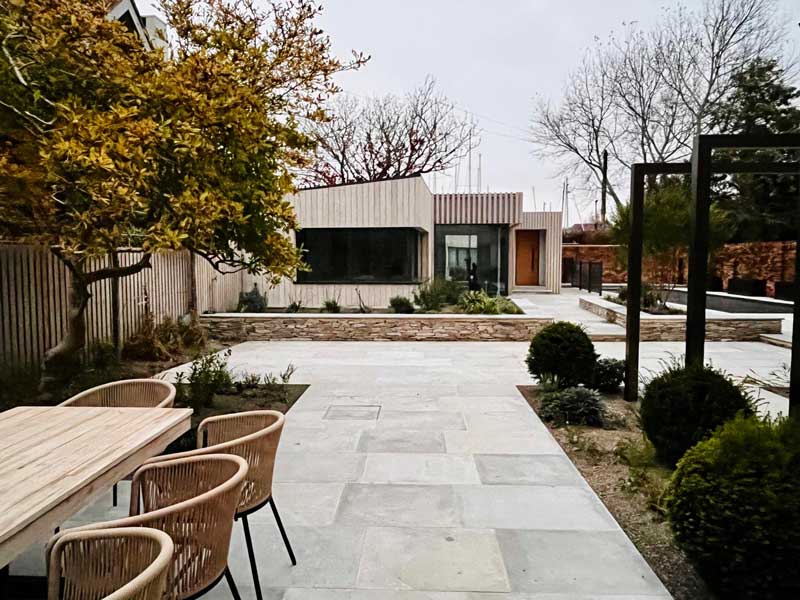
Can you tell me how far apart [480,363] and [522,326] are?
8.42 ft

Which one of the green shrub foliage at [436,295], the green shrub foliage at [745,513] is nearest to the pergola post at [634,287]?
the green shrub foliage at [745,513]

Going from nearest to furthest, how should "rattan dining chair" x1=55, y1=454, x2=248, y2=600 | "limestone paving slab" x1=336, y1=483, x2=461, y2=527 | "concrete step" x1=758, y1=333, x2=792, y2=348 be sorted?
1. "rattan dining chair" x1=55, y1=454, x2=248, y2=600
2. "limestone paving slab" x1=336, y1=483, x2=461, y2=527
3. "concrete step" x1=758, y1=333, x2=792, y2=348

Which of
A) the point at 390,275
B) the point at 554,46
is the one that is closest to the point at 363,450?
the point at 390,275

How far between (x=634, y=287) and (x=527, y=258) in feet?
64.0

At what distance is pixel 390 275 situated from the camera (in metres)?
14.5

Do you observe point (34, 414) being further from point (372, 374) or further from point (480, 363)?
point (480, 363)

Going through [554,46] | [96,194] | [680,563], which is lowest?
[680,563]

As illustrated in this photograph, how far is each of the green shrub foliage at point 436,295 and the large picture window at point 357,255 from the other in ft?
2.72

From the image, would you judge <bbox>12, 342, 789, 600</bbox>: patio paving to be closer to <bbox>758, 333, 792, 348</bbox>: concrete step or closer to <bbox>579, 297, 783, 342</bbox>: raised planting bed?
<bbox>579, 297, 783, 342</bbox>: raised planting bed

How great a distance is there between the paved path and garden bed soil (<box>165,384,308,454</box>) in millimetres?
239

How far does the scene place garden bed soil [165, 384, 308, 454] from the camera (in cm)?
595

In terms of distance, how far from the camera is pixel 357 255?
47.7ft

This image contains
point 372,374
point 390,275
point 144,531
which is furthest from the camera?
point 390,275

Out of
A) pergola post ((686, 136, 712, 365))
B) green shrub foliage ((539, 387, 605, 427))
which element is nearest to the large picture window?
green shrub foliage ((539, 387, 605, 427))
